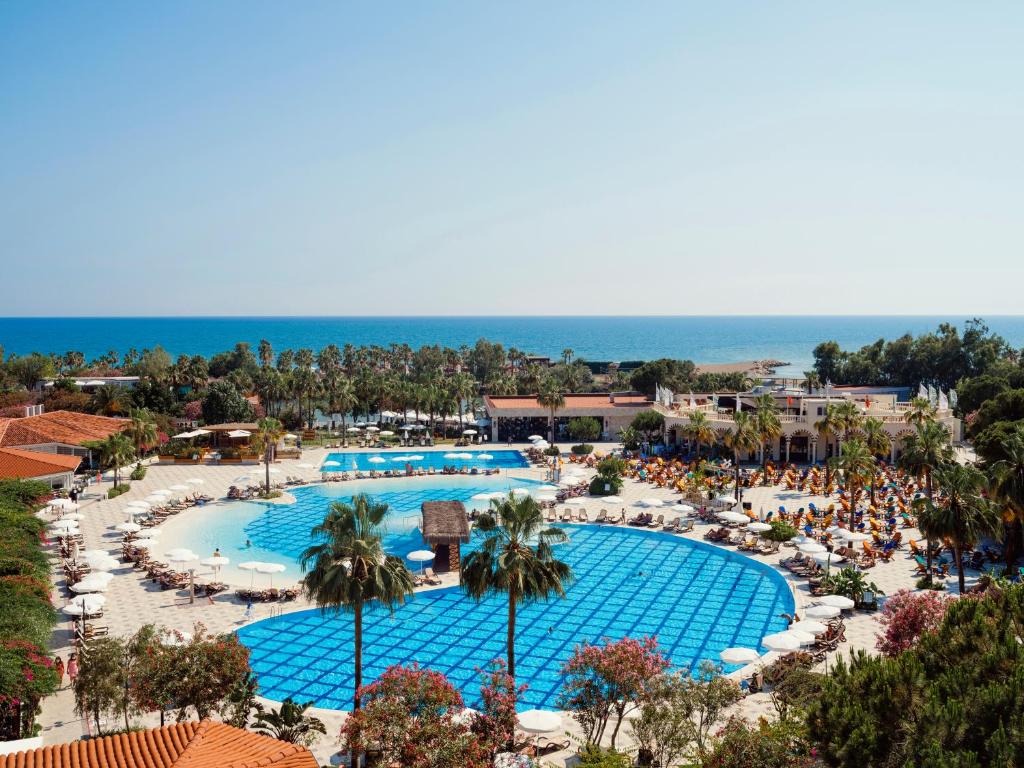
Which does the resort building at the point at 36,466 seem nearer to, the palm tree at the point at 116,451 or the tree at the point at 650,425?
the palm tree at the point at 116,451

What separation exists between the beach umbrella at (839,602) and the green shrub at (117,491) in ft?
109

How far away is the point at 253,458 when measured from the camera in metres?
49.5

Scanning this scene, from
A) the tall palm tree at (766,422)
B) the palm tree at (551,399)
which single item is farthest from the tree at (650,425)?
the tall palm tree at (766,422)

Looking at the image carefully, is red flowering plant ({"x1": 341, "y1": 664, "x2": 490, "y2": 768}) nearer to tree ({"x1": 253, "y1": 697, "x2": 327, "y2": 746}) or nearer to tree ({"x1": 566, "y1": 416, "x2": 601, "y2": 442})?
tree ({"x1": 253, "y1": 697, "x2": 327, "y2": 746})

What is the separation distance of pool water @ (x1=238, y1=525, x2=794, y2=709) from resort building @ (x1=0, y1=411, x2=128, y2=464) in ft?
87.5

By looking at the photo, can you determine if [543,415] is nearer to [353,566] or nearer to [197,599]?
[197,599]

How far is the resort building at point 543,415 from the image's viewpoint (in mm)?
55938

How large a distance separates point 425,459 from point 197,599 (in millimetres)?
25553

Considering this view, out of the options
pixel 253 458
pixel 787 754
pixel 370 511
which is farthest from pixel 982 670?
pixel 253 458

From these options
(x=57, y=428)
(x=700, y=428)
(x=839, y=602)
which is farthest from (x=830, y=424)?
(x=57, y=428)

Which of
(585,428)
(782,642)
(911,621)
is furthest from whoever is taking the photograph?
(585,428)

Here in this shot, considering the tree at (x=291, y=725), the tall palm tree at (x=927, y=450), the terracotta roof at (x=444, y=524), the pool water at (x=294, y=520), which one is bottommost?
the pool water at (x=294, y=520)

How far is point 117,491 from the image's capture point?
39.2 m

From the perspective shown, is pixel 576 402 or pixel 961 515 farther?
pixel 576 402
